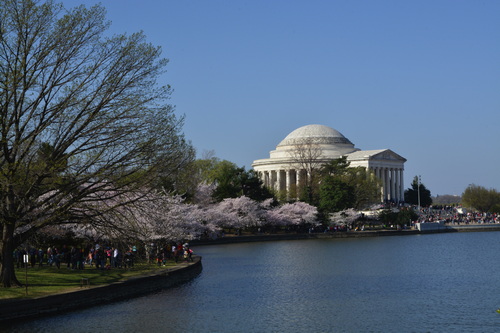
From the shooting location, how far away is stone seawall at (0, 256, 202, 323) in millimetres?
27562

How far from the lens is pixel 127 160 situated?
30.7m

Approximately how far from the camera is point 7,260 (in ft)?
102

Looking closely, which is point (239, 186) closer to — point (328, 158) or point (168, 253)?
point (168, 253)

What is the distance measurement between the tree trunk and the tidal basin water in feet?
13.0

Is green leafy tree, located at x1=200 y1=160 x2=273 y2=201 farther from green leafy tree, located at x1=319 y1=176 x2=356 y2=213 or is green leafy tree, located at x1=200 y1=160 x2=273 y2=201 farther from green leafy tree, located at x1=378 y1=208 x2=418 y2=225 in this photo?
green leafy tree, located at x1=378 y1=208 x2=418 y2=225

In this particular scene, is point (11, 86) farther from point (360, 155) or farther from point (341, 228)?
point (360, 155)

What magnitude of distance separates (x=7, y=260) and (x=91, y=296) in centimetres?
391

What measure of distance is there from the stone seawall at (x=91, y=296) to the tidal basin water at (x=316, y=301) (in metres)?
0.85

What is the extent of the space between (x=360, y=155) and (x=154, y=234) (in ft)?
333

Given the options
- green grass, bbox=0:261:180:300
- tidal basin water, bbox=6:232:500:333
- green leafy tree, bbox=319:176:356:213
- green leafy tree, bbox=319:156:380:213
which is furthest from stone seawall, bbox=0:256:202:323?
green leafy tree, bbox=319:156:380:213

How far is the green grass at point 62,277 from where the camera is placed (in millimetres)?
29953

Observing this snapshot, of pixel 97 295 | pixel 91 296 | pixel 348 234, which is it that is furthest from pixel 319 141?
pixel 91 296

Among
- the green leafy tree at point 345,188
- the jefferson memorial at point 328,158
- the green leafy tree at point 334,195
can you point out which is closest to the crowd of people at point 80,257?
the green leafy tree at point 334,195

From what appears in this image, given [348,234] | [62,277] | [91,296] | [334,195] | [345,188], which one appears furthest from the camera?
[345,188]
